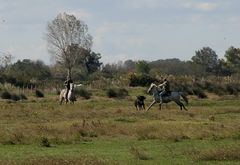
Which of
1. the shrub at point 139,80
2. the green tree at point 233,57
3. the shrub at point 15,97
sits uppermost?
the green tree at point 233,57

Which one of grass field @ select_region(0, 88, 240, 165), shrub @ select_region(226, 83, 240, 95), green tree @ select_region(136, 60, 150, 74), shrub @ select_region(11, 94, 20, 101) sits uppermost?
Answer: green tree @ select_region(136, 60, 150, 74)

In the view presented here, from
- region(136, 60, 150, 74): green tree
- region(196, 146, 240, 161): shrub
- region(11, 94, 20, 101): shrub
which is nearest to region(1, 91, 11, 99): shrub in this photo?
region(11, 94, 20, 101): shrub

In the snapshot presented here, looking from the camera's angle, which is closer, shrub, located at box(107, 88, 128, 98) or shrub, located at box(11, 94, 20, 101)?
shrub, located at box(11, 94, 20, 101)

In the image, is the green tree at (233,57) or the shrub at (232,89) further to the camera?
the green tree at (233,57)

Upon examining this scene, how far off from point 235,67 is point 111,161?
341ft

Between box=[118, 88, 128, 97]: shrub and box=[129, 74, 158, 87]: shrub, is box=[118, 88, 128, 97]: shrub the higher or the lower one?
the lower one

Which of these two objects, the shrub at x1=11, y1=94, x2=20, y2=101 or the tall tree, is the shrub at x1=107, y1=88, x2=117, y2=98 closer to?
the shrub at x1=11, y1=94, x2=20, y2=101

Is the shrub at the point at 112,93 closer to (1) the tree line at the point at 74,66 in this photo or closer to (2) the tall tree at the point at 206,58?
(1) the tree line at the point at 74,66

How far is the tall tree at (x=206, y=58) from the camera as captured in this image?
138 metres

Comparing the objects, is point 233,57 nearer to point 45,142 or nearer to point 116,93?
point 116,93

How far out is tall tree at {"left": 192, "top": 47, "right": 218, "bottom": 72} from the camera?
13775cm

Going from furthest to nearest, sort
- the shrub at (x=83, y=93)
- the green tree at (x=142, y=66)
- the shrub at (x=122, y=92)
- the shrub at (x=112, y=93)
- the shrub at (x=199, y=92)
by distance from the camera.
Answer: the green tree at (x=142, y=66) < the shrub at (x=199, y=92) < the shrub at (x=122, y=92) < the shrub at (x=112, y=93) < the shrub at (x=83, y=93)

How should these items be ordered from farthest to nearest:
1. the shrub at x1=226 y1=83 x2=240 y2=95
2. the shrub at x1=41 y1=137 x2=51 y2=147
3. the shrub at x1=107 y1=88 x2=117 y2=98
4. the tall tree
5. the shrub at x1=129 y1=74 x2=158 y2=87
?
1. the tall tree
2. the shrub at x1=129 y1=74 x2=158 y2=87
3. the shrub at x1=226 y1=83 x2=240 y2=95
4. the shrub at x1=107 y1=88 x2=117 y2=98
5. the shrub at x1=41 y1=137 x2=51 y2=147

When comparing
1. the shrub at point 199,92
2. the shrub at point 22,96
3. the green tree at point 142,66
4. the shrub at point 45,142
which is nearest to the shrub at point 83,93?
the shrub at point 22,96
